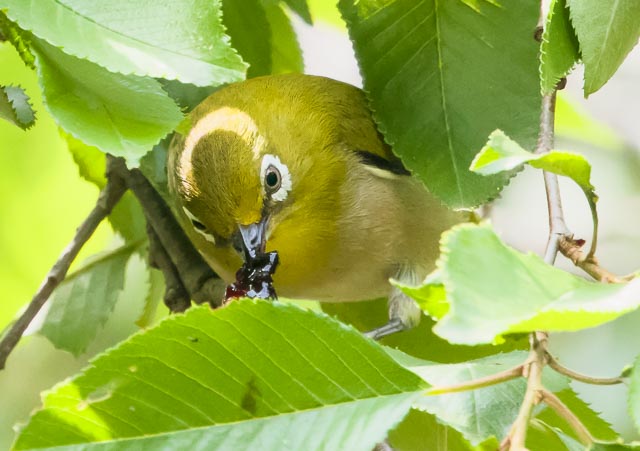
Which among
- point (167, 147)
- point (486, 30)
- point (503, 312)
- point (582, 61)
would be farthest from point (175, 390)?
point (167, 147)

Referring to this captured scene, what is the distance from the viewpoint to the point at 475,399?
116 cm

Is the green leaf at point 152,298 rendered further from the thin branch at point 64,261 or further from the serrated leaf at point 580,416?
the serrated leaf at point 580,416

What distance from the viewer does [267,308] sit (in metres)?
1.02

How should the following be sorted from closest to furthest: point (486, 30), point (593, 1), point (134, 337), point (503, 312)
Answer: point (503, 312) → point (134, 337) → point (593, 1) → point (486, 30)

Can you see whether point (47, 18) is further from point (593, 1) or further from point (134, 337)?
point (593, 1)

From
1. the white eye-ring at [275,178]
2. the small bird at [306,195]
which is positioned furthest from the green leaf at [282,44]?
the white eye-ring at [275,178]

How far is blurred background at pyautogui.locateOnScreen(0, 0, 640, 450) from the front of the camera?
2.49 metres

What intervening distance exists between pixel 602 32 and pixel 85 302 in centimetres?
147

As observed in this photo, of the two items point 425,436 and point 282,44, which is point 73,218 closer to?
point 282,44

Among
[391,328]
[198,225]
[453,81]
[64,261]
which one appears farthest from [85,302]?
[453,81]

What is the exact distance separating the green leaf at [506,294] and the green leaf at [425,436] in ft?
1.97

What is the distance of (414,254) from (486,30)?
0.86m

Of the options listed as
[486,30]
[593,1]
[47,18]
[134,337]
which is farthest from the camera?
[486,30]

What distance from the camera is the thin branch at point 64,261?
1.96 meters
